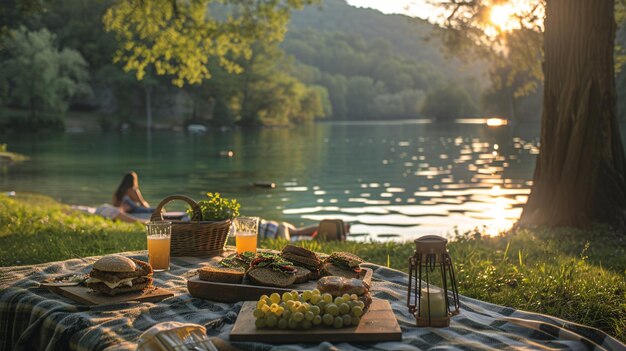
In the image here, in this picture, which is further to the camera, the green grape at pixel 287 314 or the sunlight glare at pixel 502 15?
the sunlight glare at pixel 502 15

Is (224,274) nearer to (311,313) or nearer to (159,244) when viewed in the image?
(159,244)

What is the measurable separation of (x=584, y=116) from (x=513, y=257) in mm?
3032

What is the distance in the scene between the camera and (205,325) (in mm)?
3404

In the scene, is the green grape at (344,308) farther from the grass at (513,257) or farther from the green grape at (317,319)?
the grass at (513,257)

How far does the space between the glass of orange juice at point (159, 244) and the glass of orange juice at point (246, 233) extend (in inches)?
18.4

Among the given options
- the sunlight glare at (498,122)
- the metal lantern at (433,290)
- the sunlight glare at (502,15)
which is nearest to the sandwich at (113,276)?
the metal lantern at (433,290)

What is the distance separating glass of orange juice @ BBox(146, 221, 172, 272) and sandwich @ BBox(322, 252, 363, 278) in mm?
1019

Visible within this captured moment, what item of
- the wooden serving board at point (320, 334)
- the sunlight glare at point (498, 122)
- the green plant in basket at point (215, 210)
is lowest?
the wooden serving board at point (320, 334)

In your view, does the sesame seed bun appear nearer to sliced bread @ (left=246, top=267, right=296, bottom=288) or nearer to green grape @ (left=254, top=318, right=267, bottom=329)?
sliced bread @ (left=246, top=267, right=296, bottom=288)

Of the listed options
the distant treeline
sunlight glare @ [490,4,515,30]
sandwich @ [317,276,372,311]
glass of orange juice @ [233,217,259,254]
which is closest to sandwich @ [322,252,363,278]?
sandwich @ [317,276,372,311]

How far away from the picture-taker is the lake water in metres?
19.8

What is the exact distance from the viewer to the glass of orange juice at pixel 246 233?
477cm

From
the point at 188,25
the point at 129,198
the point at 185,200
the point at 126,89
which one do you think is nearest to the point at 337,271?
the point at 185,200

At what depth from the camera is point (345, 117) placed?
152 m
